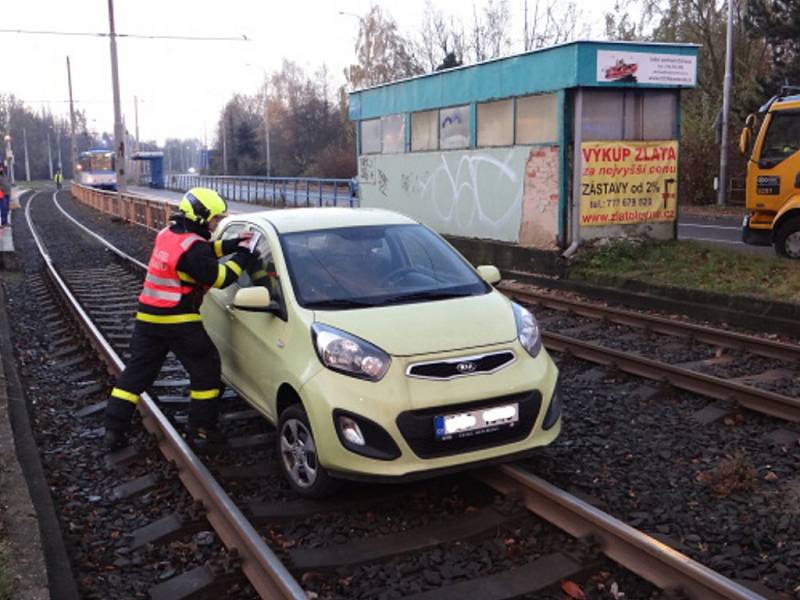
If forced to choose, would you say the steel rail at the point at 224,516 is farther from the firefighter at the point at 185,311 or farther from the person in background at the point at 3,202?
the person in background at the point at 3,202

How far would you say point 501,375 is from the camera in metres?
4.69

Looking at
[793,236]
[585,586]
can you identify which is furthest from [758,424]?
[793,236]

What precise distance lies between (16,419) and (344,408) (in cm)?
351

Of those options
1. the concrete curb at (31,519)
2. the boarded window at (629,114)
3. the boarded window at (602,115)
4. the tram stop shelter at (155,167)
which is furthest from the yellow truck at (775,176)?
the tram stop shelter at (155,167)

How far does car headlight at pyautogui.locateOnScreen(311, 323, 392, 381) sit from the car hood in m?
0.05

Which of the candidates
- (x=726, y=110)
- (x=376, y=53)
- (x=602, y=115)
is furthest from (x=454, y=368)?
(x=376, y=53)

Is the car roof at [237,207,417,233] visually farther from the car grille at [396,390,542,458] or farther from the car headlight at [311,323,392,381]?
the car grille at [396,390,542,458]

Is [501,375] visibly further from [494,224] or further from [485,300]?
[494,224]

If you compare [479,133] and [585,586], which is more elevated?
[479,133]

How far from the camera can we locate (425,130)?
1708cm

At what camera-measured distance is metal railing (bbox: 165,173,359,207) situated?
3375 centimetres

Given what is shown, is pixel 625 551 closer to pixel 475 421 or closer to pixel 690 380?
pixel 475 421

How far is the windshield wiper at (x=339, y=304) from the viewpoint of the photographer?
5.09 meters

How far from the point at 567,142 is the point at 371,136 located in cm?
731
